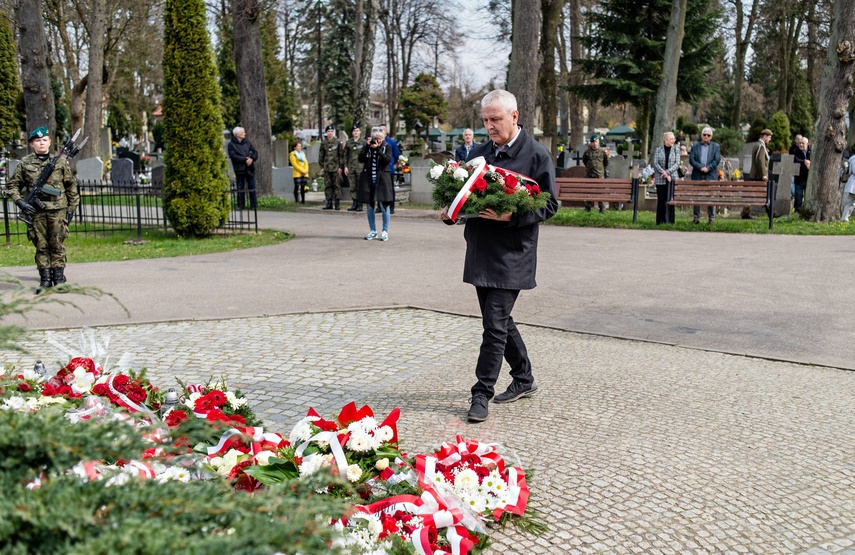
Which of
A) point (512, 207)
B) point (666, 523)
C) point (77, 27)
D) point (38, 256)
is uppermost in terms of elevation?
point (77, 27)

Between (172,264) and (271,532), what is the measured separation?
1181 centimetres

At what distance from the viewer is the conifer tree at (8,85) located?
4328 centimetres

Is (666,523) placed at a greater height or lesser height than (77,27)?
lesser

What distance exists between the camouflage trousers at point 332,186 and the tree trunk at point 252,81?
3.43 metres

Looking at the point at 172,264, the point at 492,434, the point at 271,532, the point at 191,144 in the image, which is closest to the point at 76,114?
the point at 191,144

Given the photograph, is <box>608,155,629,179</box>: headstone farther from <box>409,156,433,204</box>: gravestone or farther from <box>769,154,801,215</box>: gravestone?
<box>409,156,433,204</box>: gravestone

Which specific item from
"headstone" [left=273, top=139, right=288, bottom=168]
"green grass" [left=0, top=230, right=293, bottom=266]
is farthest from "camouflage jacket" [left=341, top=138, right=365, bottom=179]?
"headstone" [left=273, top=139, right=288, bottom=168]

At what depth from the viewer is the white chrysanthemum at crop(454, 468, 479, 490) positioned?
3920 millimetres

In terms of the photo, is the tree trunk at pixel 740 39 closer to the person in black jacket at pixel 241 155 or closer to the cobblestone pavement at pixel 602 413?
the person in black jacket at pixel 241 155

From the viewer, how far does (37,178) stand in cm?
1001

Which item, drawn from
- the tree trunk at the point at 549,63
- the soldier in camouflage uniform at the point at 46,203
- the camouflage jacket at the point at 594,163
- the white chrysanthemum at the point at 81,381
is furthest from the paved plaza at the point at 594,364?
the tree trunk at the point at 549,63

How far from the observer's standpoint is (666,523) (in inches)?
159

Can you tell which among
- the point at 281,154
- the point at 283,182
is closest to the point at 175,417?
the point at 283,182

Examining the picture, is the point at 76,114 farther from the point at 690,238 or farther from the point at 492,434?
the point at 492,434
